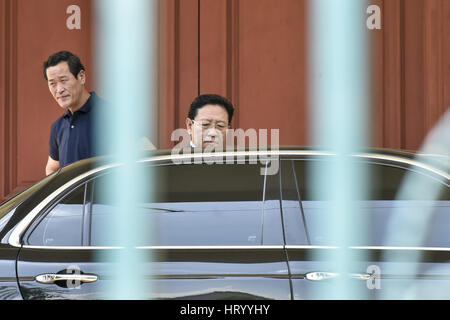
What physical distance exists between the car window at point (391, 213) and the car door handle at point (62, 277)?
0.65 meters

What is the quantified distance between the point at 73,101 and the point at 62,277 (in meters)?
1.38

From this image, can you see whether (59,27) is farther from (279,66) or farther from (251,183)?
(251,183)

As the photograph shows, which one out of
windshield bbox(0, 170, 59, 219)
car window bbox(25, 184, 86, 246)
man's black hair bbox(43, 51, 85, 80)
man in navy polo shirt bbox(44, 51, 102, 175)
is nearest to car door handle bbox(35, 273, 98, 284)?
car window bbox(25, 184, 86, 246)

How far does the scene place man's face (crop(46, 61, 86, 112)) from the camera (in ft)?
10.8

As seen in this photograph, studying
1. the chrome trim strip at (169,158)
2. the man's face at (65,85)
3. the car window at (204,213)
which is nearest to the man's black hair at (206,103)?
the man's face at (65,85)

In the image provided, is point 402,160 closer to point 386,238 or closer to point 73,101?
point 386,238

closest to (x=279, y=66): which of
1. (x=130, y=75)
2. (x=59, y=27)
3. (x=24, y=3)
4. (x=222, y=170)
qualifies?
(x=59, y=27)

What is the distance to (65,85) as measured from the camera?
3.28 meters

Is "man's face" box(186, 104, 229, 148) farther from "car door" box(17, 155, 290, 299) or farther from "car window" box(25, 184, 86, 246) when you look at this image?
"car window" box(25, 184, 86, 246)

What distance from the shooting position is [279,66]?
14.8ft

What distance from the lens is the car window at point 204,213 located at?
2.13 m

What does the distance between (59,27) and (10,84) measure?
0.52 metres

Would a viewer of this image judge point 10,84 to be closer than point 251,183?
No
